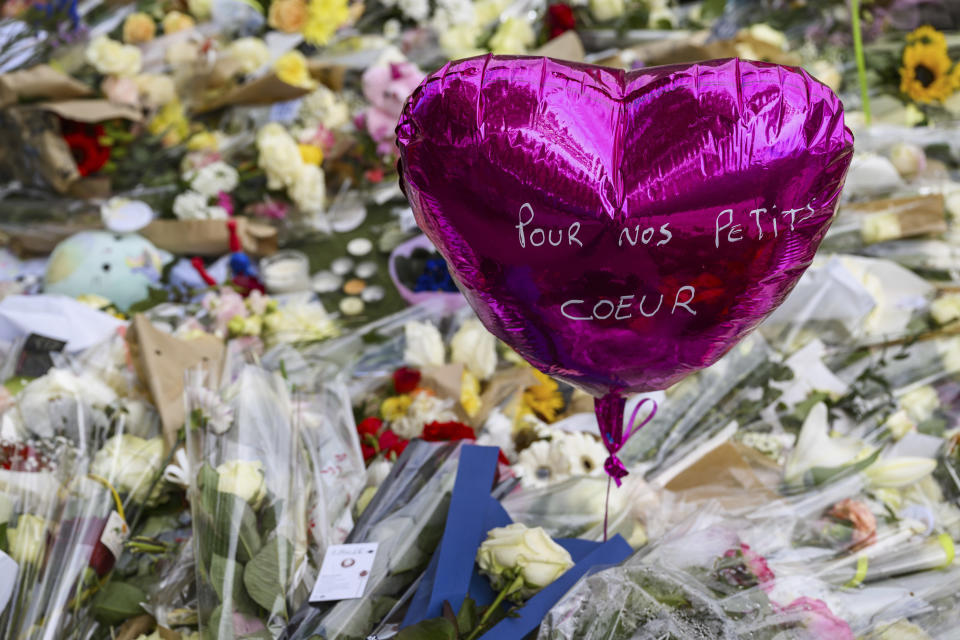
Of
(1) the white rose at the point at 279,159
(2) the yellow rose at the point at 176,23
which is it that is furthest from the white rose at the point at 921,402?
(2) the yellow rose at the point at 176,23

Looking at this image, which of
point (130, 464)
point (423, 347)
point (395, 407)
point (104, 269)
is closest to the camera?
point (130, 464)

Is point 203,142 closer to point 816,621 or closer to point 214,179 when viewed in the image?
point 214,179

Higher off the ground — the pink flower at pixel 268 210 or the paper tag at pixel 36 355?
the paper tag at pixel 36 355

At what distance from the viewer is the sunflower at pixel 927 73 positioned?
8.68 feet

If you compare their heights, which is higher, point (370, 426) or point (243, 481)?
point (243, 481)

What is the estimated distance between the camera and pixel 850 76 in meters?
2.87

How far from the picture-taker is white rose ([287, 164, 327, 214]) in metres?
2.39

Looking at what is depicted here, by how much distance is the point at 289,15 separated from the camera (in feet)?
9.38

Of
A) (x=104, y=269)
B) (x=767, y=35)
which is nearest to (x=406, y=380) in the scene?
(x=104, y=269)

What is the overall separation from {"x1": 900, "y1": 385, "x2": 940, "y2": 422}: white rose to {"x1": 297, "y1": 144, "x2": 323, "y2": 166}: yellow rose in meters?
1.77

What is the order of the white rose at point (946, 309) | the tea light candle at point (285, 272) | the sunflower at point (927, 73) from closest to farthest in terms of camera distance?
1. the white rose at point (946, 309)
2. the tea light candle at point (285, 272)
3. the sunflower at point (927, 73)

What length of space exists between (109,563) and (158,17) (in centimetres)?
238

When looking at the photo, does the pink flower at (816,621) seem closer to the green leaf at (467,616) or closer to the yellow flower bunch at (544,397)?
the green leaf at (467,616)

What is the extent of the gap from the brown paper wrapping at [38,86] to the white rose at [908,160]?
2457 mm
